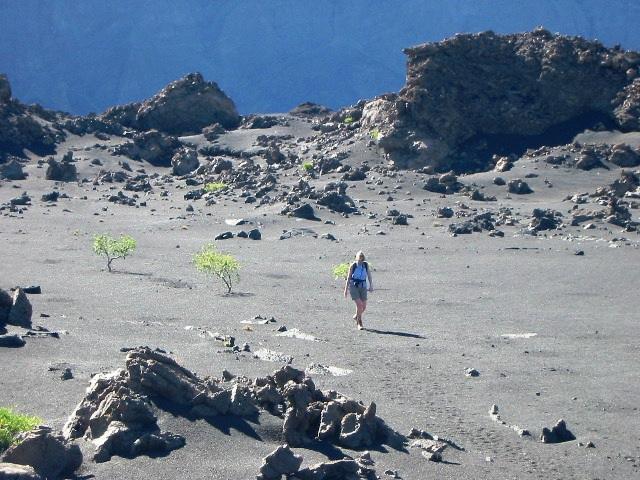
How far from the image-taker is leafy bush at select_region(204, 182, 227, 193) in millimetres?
34062

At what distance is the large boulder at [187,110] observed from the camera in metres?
50.0

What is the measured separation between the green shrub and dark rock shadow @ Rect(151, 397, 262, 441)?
0.92 m

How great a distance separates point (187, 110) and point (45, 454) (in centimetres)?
4531

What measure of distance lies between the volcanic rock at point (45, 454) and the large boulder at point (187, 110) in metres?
43.9

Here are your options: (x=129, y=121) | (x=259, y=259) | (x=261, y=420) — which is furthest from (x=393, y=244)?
(x=129, y=121)

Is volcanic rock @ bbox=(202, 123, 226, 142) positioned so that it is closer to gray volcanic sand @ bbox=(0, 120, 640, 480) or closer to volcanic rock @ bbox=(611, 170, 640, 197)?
gray volcanic sand @ bbox=(0, 120, 640, 480)

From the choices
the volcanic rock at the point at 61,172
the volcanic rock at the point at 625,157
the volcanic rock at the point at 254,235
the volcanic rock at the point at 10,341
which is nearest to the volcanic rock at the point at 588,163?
the volcanic rock at the point at 625,157

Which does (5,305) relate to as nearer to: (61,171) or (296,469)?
(296,469)

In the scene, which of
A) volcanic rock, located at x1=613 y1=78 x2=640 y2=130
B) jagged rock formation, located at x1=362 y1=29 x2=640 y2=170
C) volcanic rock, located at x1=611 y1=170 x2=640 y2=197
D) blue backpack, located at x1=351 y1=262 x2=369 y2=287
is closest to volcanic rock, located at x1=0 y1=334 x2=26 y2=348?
blue backpack, located at x1=351 y1=262 x2=369 y2=287

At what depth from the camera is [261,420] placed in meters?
7.16

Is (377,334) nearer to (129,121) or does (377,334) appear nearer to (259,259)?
(259,259)

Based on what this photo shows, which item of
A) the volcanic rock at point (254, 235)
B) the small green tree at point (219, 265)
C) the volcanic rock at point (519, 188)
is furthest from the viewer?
the volcanic rock at point (519, 188)

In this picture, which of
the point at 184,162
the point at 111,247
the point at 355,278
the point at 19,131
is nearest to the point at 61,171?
the point at 184,162

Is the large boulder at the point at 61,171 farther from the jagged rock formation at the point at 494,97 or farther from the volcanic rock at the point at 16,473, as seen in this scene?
the volcanic rock at the point at 16,473
